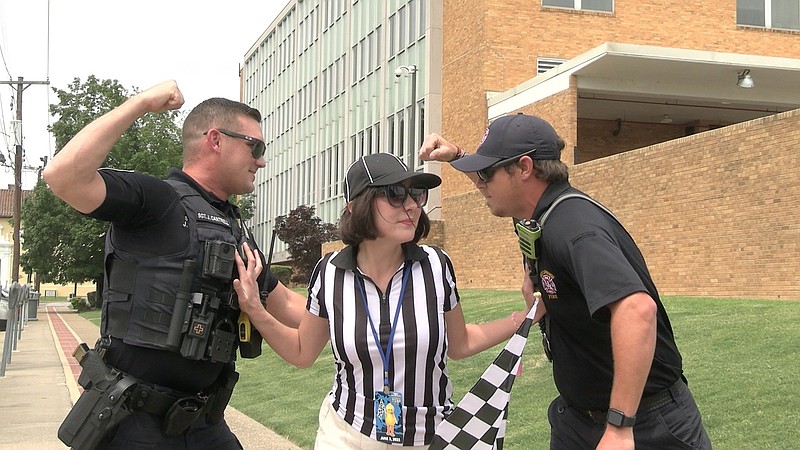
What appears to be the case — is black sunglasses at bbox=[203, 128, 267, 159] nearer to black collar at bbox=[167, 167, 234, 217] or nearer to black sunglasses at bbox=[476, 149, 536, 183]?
black collar at bbox=[167, 167, 234, 217]

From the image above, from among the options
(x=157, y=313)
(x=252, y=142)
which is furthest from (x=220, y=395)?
(x=252, y=142)

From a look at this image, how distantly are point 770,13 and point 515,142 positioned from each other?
30720 mm

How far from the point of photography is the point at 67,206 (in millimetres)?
49219

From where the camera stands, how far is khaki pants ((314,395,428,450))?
3.56m

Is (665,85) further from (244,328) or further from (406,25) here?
(244,328)

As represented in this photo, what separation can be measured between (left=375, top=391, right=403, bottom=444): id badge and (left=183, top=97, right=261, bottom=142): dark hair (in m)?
1.37

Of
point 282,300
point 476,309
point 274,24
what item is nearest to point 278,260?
point 274,24

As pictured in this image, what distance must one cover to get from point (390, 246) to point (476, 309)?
1396cm

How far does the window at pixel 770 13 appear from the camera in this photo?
99.7 feet

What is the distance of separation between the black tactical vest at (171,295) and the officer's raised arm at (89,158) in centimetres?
39

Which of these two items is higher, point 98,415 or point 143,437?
point 98,415

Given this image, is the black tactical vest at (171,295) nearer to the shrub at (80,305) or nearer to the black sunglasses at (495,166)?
the black sunglasses at (495,166)

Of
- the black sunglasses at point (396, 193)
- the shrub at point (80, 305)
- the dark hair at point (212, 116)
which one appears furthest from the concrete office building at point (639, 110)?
the shrub at point (80, 305)

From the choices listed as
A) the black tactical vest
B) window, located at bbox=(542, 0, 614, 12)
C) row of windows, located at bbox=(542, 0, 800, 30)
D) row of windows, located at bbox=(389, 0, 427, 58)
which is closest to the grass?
the black tactical vest
